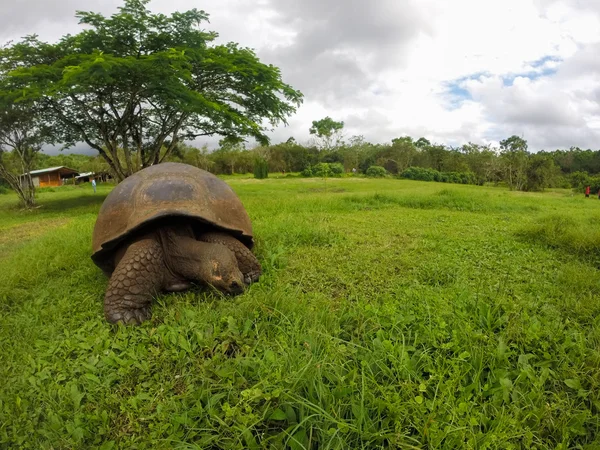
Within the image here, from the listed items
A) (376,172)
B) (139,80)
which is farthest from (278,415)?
(376,172)

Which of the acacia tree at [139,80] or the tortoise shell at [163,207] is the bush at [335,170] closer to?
the acacia tree at [139,80]

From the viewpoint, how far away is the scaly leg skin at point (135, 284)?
8.27ft

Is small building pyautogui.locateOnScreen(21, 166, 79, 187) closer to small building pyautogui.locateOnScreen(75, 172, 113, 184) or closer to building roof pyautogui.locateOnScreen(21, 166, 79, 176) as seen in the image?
building roof pyautogui.locateOnScreen(21, 166, 79, 176)

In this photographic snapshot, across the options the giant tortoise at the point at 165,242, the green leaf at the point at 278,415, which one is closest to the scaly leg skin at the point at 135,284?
the giant tortoise at the point at 165,242

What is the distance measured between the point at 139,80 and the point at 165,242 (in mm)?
10118

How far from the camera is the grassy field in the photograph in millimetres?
1507

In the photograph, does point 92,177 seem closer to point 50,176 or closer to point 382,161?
point 50,176

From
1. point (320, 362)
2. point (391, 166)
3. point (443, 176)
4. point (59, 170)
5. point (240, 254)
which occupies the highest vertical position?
point (391, 166)

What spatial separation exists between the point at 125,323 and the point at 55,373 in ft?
1.66

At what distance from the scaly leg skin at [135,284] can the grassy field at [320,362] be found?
11cm

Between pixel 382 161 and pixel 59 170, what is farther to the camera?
pixel 382 161

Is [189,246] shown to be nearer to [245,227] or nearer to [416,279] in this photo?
[245,227]

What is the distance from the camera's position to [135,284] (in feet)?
8.45

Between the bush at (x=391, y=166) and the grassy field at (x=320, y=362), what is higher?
the bush at (x=391, y=166)
